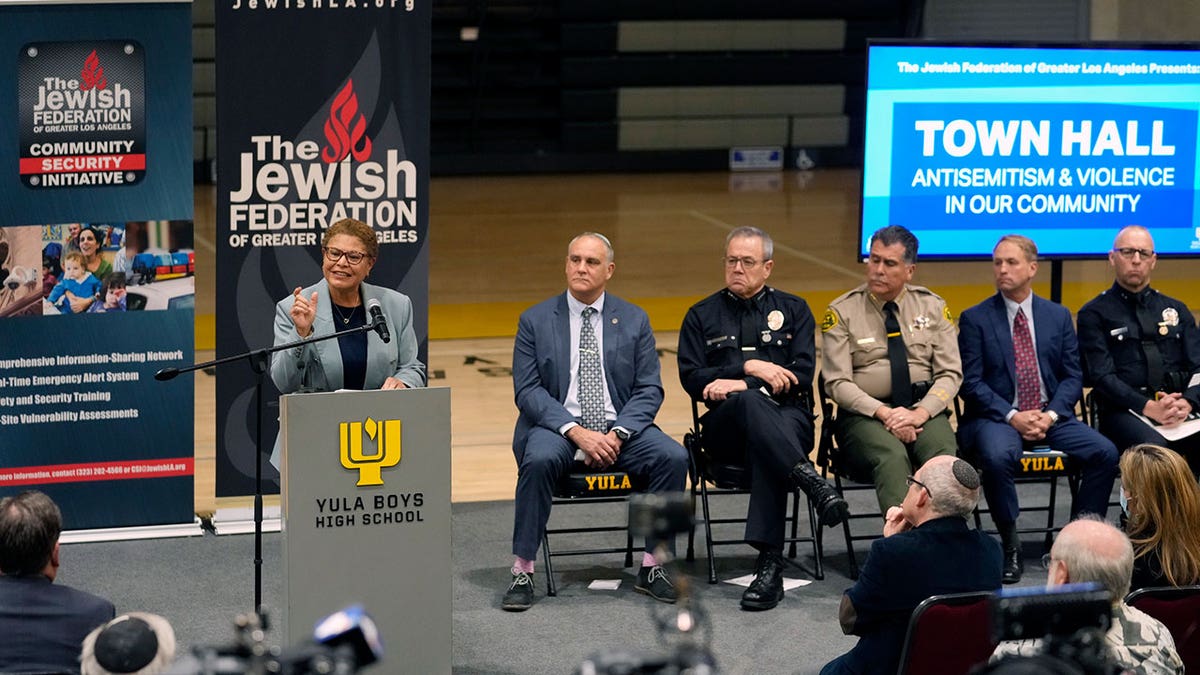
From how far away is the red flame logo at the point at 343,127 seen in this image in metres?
5.99

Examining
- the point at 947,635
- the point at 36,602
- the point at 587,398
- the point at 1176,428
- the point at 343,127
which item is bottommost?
the point at 947,635

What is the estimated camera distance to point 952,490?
3.99 meters

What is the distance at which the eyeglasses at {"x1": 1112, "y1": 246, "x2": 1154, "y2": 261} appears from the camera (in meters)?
6.32

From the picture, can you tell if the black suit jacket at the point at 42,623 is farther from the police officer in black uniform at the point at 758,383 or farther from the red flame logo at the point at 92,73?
the red flame logo at the point at 92,73

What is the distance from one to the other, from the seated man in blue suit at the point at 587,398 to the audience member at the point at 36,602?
2.25 meters

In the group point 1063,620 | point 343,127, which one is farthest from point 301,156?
point 1063,620

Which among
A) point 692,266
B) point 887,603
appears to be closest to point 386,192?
point 887,603

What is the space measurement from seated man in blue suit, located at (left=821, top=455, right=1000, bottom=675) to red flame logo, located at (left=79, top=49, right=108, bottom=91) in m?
3.39

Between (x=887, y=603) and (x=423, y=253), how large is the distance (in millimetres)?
2788

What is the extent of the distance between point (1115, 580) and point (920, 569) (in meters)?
0.61

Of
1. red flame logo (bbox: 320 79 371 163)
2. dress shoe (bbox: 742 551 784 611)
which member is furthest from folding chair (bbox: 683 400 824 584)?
red flame logo (bbox: 320 79 371 163)

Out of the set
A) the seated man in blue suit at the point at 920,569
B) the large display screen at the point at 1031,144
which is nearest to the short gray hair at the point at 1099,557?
the seated man in blue suit at the point at 920,569

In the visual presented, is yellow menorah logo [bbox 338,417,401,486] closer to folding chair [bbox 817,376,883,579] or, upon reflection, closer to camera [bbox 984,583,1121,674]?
folding chair [bbox 817,376,883,579]

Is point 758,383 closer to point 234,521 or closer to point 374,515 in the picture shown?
point 374,515
